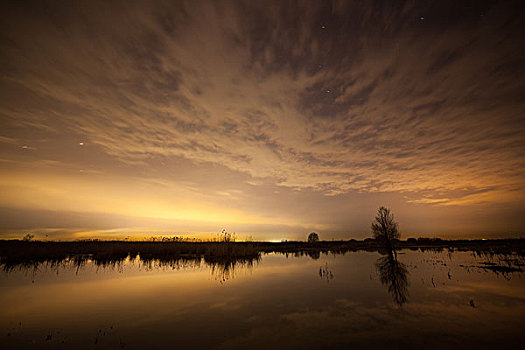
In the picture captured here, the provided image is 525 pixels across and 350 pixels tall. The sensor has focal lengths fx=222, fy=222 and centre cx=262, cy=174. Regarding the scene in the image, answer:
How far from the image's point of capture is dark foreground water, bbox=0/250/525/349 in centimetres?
514

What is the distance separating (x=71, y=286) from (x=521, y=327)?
54.0 feet

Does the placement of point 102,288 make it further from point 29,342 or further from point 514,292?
point 514,292

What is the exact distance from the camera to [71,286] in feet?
34.4

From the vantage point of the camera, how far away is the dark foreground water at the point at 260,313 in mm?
5145

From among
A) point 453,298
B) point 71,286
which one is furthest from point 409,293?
point 71,286

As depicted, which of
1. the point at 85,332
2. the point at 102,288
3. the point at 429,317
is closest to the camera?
the point at 85,332

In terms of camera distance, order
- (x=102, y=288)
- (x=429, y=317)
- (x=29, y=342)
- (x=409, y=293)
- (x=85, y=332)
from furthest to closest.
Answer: (x=102, y=288) → (x=409, y=293) → (x=429, y=317) → (x=85, y=332) → (x=29, y=342)

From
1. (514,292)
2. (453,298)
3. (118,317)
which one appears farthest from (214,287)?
(514,292)

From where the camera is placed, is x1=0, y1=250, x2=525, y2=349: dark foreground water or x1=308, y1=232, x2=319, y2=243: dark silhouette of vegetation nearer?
x1=0, y1=250, x2=525, y2=349: dark foreground water

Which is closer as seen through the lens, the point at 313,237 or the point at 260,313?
the point at 260,313

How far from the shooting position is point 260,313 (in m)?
7.08

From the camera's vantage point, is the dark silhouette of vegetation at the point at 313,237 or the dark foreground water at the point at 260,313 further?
the dark silhouette of vegetation at the point at 313,237

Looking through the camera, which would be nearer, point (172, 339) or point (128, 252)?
point (172, 339)

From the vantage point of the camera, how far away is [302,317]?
6637 millimetres
